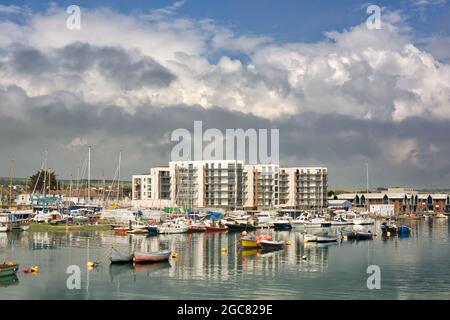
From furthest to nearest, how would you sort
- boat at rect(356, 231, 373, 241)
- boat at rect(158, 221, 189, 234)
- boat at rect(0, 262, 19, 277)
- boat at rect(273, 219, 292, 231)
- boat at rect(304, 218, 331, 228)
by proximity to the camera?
boat at rect(304, 218, 331, 228) < boat at rect(273, 219, 292, 231) < boat at rect(158, 221, 189, 234) < boat at rect(356, 231, 373, 241) < boat at rect(0, 262, 19, 277)

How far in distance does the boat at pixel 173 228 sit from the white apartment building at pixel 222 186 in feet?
142

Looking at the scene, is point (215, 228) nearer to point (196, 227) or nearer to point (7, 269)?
point (196, 227)

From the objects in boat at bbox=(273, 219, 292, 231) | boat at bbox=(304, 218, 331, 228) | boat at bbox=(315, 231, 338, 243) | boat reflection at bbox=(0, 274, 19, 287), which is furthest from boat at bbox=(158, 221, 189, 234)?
boat reflection at bbox=(0, 274, 19, 287)

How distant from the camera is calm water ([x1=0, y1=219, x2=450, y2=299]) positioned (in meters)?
32.2

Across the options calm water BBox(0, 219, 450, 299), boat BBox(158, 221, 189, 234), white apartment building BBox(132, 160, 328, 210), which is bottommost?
calm water BBox(0, 219, 450, 299)

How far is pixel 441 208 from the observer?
163000 millimetres

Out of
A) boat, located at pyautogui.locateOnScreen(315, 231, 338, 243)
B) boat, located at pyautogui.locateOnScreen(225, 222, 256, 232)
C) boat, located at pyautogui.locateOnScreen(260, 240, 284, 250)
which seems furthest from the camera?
boat, located at pyautogui.locateOnScreen(225, 222, 256, 232)

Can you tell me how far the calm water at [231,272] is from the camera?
32.2 metres

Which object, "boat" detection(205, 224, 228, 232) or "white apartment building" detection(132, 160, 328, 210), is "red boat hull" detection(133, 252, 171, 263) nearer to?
"boat" detection(205, 224, 228, 232)

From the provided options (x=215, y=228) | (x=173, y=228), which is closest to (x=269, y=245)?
(x=173, y=228)

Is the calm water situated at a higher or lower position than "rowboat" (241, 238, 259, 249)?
lower

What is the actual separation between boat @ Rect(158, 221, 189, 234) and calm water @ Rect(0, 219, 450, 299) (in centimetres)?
1017

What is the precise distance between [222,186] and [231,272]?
86.7 metres

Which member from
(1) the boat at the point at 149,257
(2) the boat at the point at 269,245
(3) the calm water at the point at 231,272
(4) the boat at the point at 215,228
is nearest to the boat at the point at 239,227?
(4) the boat at the point at 215,228
